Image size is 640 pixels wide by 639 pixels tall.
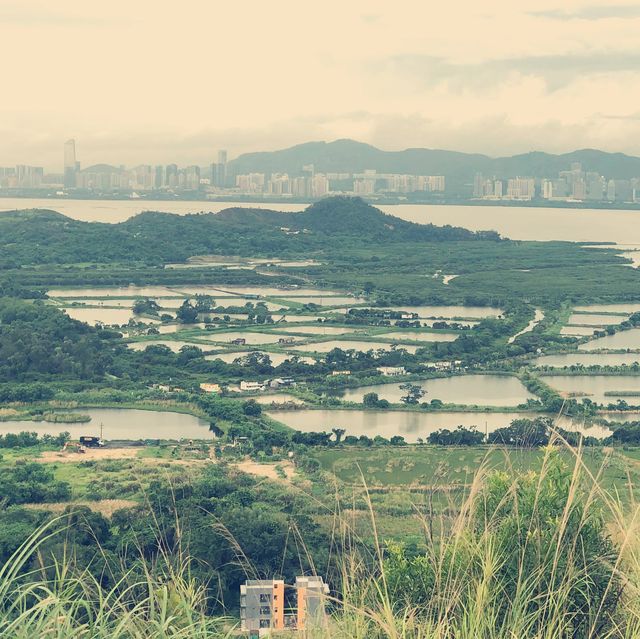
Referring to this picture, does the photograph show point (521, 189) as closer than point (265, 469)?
No

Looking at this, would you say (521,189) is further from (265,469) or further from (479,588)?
(479,588)

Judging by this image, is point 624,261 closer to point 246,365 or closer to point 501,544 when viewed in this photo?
point 246,365

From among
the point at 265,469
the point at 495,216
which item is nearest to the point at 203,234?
the point at 265,469

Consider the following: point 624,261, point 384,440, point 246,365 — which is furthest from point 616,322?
point 624,261

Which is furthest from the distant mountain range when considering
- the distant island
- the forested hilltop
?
the forested hilltop

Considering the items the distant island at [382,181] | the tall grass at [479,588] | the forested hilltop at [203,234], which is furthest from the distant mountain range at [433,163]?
the tall grass at [479,588]

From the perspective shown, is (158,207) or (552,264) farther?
(158,207)

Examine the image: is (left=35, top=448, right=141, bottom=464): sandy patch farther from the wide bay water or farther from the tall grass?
the wide bay water
